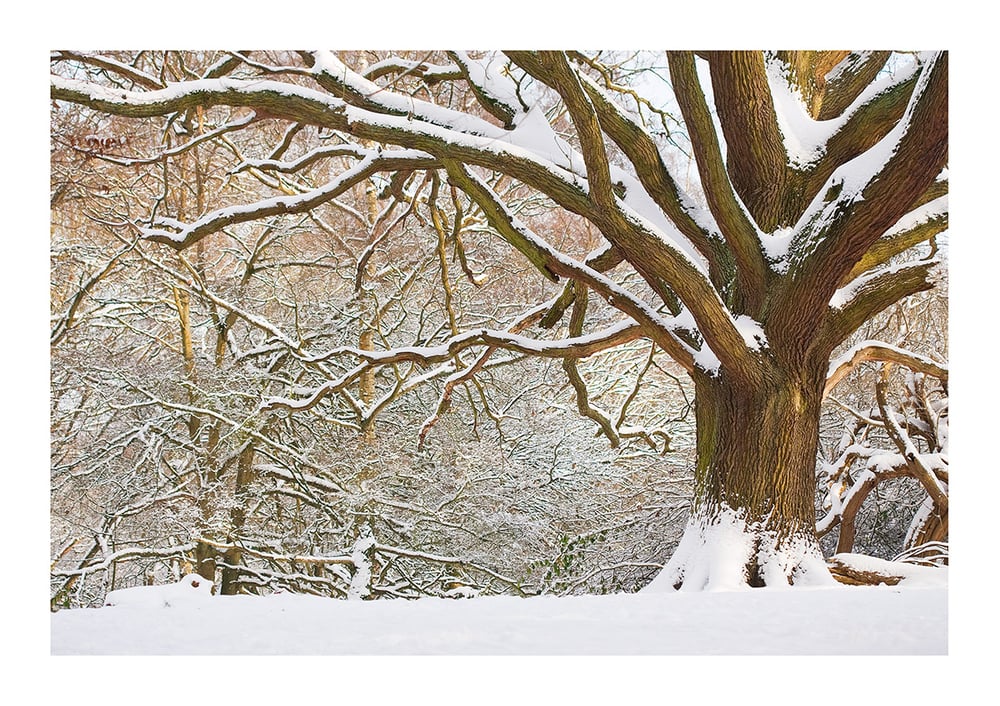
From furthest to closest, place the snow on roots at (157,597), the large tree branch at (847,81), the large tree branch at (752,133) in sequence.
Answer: the large tree branch at (847,81) < the large tree branch at (752,133) < the snow on roots at (157,597)

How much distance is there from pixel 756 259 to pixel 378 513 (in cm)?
411

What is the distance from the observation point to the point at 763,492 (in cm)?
438

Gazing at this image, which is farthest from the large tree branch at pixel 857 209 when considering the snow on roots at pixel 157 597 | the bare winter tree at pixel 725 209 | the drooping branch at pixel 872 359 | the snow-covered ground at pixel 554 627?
the snow on roots at pixel 157 597

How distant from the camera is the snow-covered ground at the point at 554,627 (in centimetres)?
354

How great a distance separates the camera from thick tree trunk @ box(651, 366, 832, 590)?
4336mm

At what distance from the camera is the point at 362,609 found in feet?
13.5

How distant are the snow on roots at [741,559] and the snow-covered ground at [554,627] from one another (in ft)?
0.86

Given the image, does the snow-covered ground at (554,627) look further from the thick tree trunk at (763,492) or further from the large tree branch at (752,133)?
the large tree branch at (752,133)

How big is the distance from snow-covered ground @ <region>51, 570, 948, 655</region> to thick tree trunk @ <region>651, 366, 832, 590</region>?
0.31 m

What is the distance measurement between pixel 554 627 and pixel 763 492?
4.27 feet

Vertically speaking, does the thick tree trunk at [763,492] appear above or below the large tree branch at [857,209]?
below
